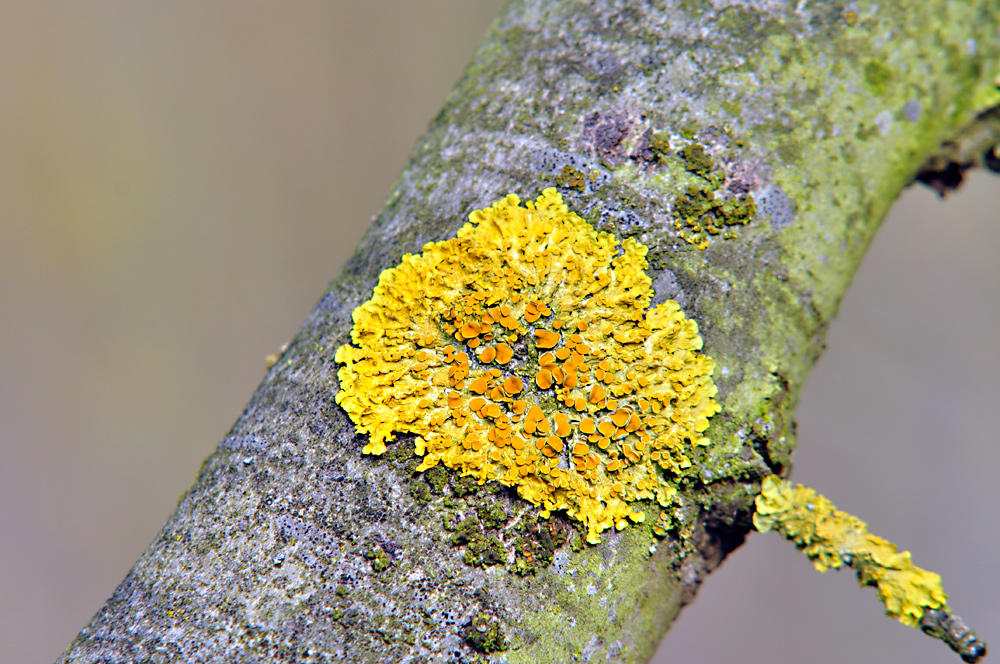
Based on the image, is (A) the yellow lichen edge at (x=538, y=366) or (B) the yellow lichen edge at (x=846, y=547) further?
(B) the yellow lichen edge at (x=846, y=547)

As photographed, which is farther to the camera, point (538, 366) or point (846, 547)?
point (846, 547)

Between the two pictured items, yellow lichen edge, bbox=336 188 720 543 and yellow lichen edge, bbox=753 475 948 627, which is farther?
yellow lichen edge, bbox=753 475 948 627

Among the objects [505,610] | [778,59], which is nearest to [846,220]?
[778,59]

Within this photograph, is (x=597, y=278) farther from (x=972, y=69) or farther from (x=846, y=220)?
(x=972, y=69)
